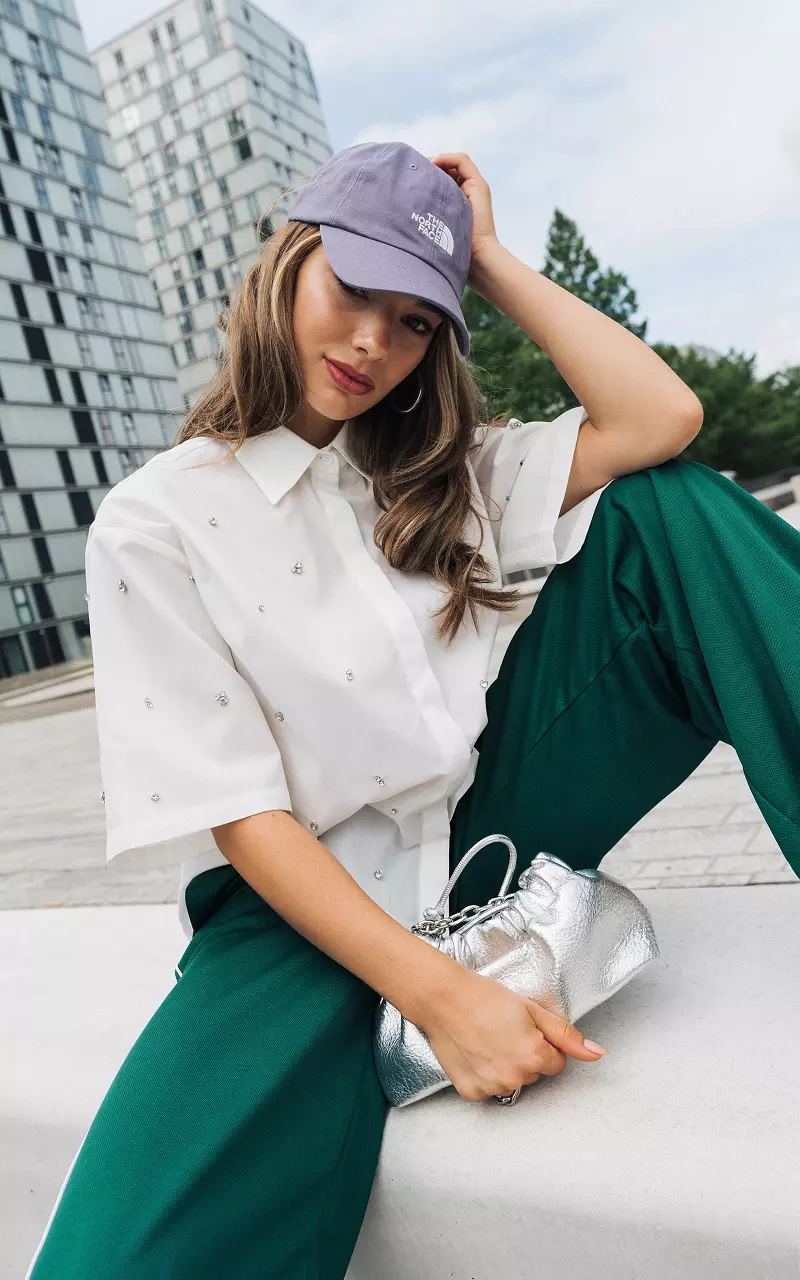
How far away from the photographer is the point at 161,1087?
990 mm

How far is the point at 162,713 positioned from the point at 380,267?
62 centimetres

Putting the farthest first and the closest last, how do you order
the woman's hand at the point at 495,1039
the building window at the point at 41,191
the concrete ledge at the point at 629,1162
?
1. the building window at the point at 41,191
2. the woman's hand at the point at 495,1039
3. the concrete ledge at the point at 629,1162

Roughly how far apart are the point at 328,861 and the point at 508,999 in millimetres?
251

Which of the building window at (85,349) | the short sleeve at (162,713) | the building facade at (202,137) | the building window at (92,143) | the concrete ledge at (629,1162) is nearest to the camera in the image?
the concrete ledge at (629,1162)

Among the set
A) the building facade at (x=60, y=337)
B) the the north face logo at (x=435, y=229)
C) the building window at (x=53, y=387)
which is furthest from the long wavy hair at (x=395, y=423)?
the building window at (x=53, y=387)

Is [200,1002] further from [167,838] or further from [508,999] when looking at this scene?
[508,999]

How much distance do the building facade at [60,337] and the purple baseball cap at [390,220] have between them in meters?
28.1

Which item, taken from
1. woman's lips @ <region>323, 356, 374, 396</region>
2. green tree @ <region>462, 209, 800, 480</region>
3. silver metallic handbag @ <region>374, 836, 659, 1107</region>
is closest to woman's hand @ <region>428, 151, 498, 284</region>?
Result: woman's lips @ <region>323, 356, 374, 396</region>

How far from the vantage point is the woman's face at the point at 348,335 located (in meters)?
1.28

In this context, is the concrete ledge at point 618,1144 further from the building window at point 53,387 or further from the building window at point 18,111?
the building window at point 18,111

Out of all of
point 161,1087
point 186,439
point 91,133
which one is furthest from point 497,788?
point 91,133

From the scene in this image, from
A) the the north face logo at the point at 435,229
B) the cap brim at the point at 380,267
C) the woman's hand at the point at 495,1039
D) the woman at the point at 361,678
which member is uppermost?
the the north face logo at the point at 435,229

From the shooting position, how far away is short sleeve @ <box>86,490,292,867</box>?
112 centimetres

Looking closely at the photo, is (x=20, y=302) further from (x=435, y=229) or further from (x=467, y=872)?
(x=467, y=872)
